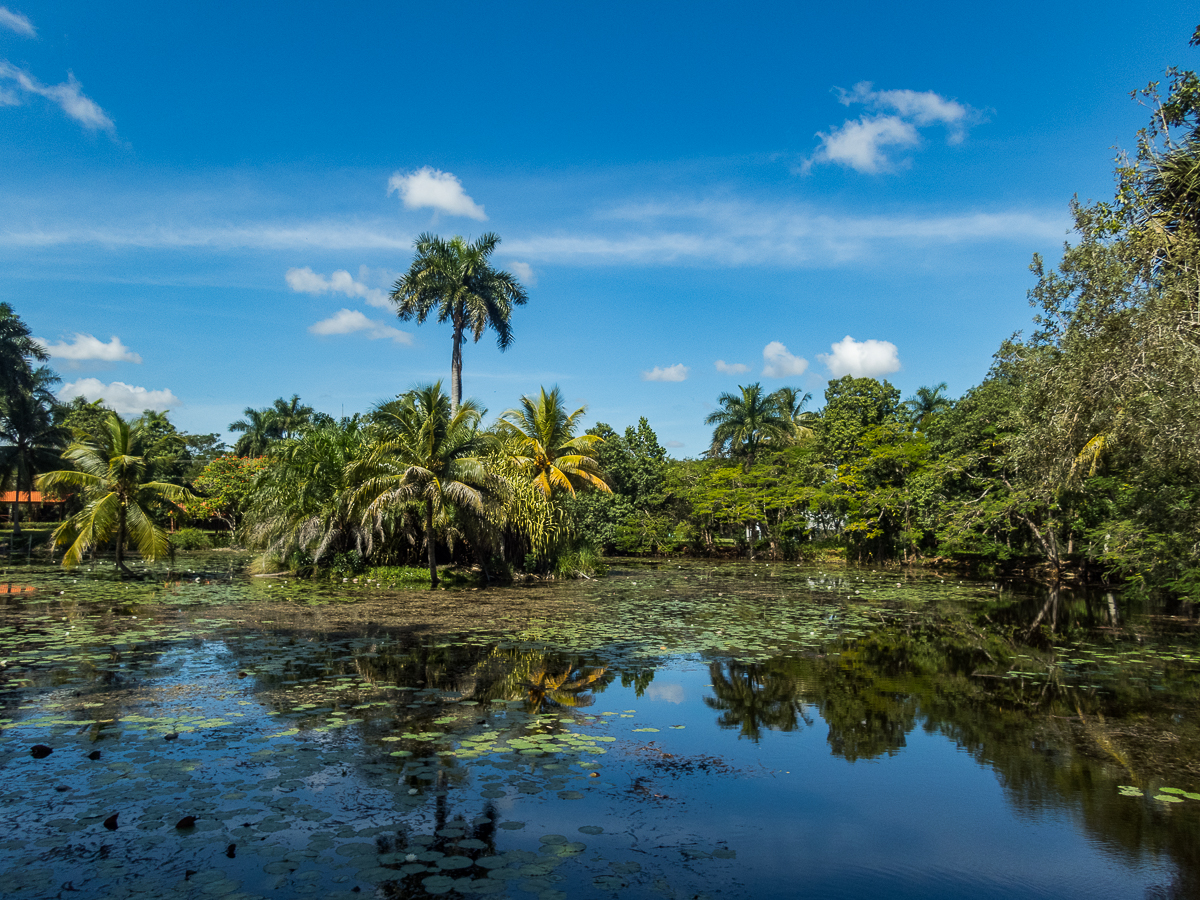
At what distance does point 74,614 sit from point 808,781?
1544 cm

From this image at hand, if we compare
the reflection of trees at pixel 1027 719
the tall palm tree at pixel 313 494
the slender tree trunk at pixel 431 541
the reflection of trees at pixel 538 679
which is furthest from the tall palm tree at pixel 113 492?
the reflection of trees at pixel 1027 719

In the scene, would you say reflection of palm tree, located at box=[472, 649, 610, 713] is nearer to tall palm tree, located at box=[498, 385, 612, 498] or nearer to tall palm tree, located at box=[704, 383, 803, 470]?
tall palm tree, located at box=[498, 385, 612, 498]

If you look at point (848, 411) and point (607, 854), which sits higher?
point (848, 411)

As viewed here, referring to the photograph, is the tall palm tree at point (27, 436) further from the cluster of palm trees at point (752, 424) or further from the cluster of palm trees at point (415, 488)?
the cluster of palm trees at point (752, 424)

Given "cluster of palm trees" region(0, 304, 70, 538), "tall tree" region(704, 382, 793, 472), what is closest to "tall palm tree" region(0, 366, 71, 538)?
"cluster of palm trees" region(0, 304, 70, 538)

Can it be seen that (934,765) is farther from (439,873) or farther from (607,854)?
(439,873)

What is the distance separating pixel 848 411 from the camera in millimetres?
36219

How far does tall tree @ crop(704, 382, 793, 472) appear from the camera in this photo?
4128 cm

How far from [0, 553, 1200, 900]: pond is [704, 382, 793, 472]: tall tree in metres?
27.9

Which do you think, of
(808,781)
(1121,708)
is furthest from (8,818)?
(1121,708)

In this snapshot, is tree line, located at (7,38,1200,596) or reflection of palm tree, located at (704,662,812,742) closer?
reflection of palm tree, located at (704,662,812,742)

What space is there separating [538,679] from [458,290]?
968 inches

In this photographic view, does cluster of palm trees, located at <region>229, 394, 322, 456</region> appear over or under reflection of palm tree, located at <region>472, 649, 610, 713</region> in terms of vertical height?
over

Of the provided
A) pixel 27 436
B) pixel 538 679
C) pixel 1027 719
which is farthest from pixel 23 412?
pixel 1027 719
